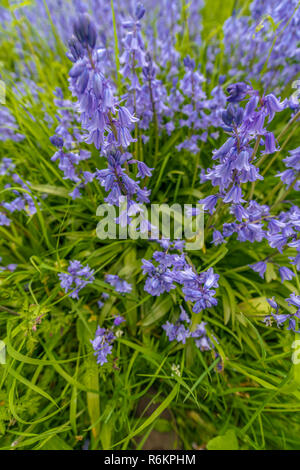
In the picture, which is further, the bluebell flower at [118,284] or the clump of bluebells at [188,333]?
the bluebell flower at [118,284]

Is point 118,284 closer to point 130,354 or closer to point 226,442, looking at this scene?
point 130,354

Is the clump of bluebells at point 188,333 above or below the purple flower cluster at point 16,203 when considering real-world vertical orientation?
below

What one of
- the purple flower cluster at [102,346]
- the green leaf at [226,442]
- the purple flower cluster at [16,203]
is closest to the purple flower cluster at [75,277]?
the purple flower cluster at [102,346]

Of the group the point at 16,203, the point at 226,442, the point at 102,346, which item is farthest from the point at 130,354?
the point at 16,203

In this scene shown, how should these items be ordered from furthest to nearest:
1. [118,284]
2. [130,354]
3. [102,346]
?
[130,354] → [118,284] → [102,346]

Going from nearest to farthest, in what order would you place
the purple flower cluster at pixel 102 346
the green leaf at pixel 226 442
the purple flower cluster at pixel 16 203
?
the purple flower cluster at pixel 102 346 → the green leaf at pixel 226 442 → the purple flower cluster at pixel 16 203

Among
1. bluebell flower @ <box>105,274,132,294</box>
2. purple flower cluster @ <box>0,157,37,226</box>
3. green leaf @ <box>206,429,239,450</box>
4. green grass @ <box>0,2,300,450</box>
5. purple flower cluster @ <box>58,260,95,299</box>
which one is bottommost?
green leaf @ <box>206,429,239,450</box>

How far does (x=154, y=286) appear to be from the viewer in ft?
5.36

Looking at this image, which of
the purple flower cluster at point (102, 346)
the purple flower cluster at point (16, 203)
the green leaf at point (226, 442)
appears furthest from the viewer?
the purple flower cluster at point (16, 203)

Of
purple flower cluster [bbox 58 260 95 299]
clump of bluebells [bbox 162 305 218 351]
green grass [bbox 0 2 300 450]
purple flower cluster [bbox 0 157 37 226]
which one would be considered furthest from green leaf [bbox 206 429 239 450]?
purple flower cluster [bbox 0 157 37 226]

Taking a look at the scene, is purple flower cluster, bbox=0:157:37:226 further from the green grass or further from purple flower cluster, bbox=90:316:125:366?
purple flower cluster, bbox=90:316:125:366

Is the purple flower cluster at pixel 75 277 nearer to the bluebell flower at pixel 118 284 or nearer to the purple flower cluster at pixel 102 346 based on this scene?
the bluebell flower at pixel 118 284
